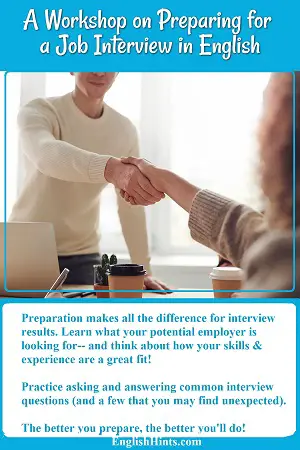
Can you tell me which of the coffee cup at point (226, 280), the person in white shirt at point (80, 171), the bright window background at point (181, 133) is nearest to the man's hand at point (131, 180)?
the person in white shirt at point (80, 171)

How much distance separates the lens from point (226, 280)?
0.96 m

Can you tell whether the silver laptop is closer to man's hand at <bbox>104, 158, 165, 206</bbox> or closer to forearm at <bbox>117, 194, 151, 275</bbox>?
man's hand at <bbox>104, 158, 165, 206</bbox>

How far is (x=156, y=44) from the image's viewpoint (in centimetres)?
102

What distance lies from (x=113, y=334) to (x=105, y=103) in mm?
754

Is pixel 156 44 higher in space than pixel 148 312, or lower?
higher

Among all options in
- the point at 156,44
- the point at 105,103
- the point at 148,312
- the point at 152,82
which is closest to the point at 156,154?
the point at 152,82

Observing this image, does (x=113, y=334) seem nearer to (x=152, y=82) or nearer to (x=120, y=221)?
(x=120, y=221)

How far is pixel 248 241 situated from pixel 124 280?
27 cm

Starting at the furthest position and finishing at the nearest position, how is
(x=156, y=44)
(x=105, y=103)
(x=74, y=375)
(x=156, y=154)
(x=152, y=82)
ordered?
(x=156, y=154) → (x=152, y=82) → (x=105, y=103) → (x=156, y=44) → (x=74, y=375)

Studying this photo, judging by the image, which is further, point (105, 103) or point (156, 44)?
point (105, 103)

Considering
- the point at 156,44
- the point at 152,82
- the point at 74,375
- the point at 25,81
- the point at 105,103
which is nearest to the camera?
the point at 74,375

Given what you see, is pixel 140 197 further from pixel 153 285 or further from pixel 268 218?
pixel 268 218

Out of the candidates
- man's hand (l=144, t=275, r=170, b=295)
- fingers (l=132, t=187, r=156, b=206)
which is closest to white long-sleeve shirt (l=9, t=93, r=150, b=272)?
fingers (l=132, t=187, r=156, b=206)

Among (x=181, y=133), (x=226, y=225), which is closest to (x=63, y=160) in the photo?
(x=226, y=225)
